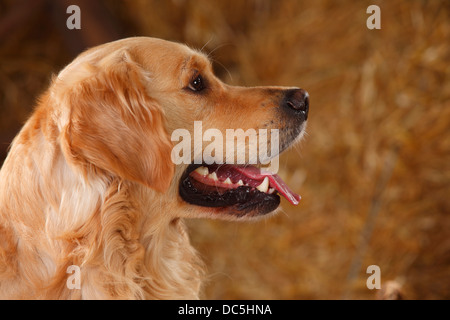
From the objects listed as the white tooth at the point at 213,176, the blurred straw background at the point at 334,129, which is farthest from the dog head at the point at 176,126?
the blurred straw background at the point at 334,129

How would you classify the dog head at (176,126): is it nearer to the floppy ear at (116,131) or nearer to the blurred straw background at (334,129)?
the floppy ear at (116,131)

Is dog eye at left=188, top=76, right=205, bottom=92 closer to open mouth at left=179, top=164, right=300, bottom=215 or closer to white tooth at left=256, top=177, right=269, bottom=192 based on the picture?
open mouth at left=179, top=164, right=300, bottom=215

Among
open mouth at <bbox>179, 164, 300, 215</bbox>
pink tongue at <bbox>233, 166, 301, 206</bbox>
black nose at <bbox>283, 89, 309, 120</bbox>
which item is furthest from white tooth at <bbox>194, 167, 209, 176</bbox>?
black nose at <bbox>283, 89, 309, 120</bbox>

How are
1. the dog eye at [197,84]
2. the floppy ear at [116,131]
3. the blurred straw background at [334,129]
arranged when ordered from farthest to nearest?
the blurred straw background at [334,129], the dog eye at [197,84], the floppy ear at [116,131]

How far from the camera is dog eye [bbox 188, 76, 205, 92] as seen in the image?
1.97 meters

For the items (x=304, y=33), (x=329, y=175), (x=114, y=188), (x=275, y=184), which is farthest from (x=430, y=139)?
(x=114, y=188)

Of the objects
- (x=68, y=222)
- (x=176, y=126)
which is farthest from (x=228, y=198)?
(x=68, y=222)

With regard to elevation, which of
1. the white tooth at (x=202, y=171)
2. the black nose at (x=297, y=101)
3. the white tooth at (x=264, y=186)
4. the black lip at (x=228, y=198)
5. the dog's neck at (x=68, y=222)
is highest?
the black nose at (x=297, y=101)

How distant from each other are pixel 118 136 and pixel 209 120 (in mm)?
399

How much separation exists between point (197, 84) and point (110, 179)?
1.70 ft

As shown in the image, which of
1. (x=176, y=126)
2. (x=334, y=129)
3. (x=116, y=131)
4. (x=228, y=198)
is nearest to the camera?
(x=116, y=131)

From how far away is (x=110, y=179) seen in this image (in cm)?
172

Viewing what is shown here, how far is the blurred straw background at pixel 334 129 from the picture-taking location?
11.1 feet

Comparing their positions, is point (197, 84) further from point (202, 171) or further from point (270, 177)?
point (270, 177)
